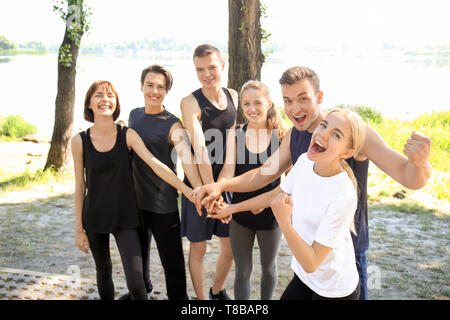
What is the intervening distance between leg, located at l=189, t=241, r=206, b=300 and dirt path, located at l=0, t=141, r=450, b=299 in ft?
1.67

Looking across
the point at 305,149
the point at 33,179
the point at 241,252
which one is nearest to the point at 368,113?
the point at 33,179

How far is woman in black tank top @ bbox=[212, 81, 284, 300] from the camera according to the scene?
10.0 feet

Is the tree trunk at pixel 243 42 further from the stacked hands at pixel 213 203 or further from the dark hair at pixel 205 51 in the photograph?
the stacked hands at pixel 213 203

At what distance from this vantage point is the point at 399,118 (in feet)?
37.9

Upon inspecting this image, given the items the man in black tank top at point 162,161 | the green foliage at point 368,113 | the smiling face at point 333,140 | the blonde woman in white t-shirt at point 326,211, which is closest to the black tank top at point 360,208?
the blonde woman in white t-shirt at point 326,211

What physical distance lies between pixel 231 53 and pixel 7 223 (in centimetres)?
368

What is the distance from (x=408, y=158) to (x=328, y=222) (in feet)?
1.72

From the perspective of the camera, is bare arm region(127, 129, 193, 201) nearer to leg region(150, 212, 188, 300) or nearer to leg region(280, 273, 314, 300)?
leg region(150, 212, 188, 300)

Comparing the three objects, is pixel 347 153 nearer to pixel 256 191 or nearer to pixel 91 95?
pixel 256 191

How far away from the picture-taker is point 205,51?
3.21 m

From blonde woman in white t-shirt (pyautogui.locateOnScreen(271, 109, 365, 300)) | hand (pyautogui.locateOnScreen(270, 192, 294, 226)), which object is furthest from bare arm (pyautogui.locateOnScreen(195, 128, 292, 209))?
hand (pyautogui.locateOnScreen(270, 192, 294, 226))

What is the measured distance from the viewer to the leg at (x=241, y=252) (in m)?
3.12
